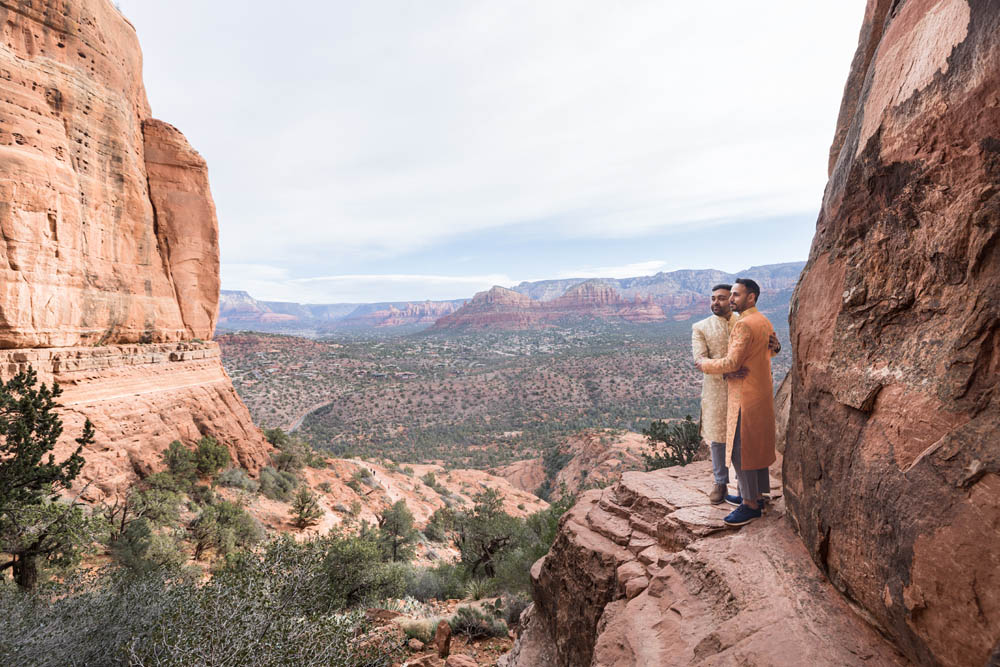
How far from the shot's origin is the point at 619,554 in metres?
4.95

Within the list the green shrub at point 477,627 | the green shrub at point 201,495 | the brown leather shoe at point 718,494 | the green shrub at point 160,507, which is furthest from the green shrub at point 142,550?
the brown leather shoe at point 718,494

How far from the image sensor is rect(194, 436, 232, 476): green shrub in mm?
15031

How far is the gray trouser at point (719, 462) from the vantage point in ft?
15.8

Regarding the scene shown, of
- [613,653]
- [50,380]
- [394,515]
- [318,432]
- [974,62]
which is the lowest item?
[318,432]

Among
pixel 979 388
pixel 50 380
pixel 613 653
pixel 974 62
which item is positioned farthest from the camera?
pixel 50 380

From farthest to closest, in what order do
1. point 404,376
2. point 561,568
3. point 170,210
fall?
point 404,376
point 170,210
point 561,568

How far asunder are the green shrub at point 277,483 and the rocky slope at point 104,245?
2.79 feet

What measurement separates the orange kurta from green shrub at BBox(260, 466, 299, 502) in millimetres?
17872

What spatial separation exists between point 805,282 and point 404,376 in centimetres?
6616

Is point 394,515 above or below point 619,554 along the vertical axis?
below

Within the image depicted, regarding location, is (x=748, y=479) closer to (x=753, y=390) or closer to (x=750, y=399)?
(x=750, y=399)

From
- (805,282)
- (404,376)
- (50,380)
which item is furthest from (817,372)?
(404,376)

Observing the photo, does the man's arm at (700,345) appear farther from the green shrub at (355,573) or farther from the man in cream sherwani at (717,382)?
the green shrub at (355,573)

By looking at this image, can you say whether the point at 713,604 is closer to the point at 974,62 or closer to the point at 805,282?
the point at 805,282
